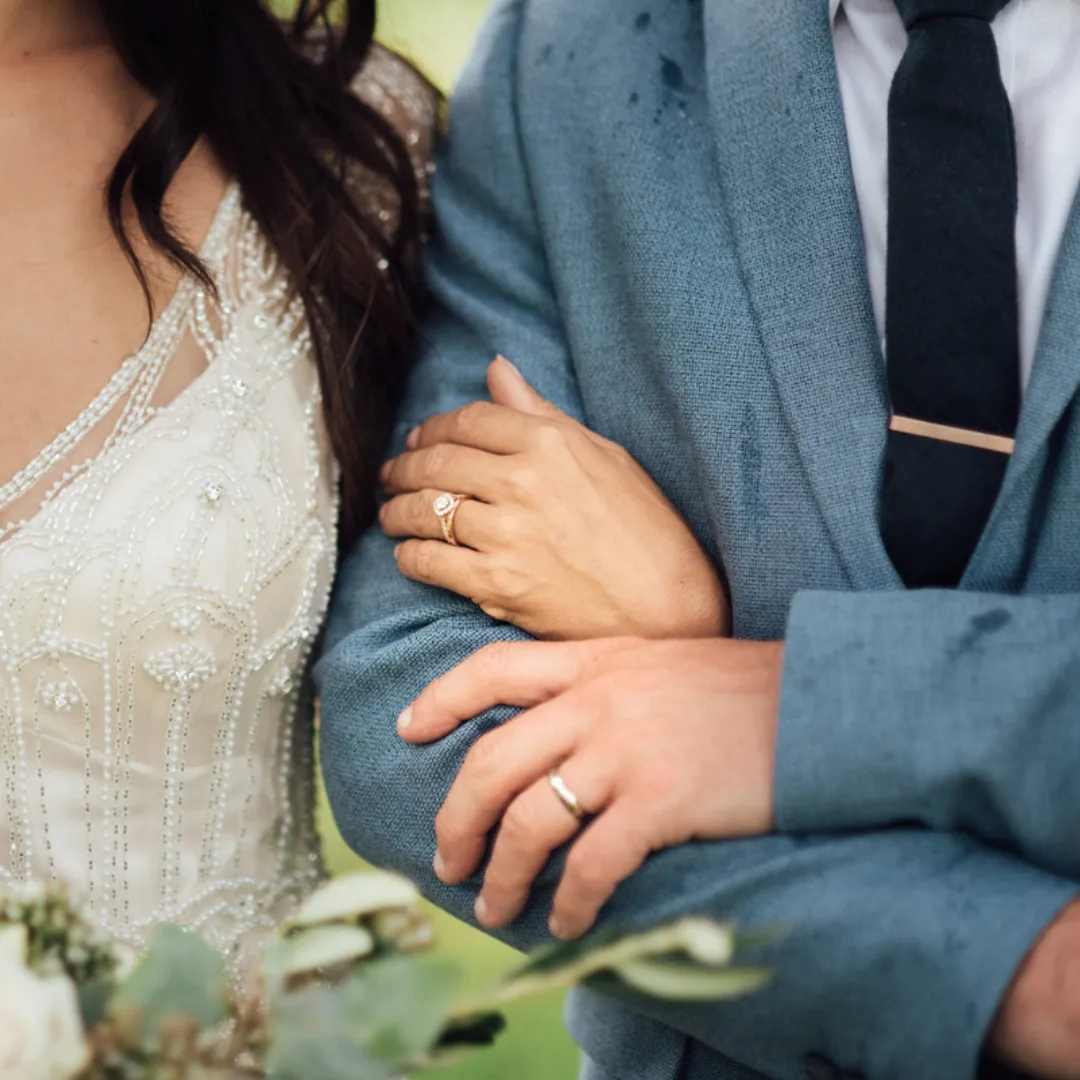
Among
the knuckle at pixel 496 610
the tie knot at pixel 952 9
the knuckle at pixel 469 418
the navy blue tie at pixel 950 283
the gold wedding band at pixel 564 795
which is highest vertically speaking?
the tie knot at pixel 952 9

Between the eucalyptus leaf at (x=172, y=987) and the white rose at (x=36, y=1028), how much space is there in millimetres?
18

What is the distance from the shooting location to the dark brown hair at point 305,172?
3.43ft

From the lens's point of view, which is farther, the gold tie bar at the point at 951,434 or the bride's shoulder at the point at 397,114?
the bride's shoulder at the point at 397,114

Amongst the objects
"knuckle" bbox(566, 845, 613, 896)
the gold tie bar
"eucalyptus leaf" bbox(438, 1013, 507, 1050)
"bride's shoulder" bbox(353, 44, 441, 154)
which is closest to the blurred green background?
"bride's shoulder" bbox(353, 44, 441, 154)

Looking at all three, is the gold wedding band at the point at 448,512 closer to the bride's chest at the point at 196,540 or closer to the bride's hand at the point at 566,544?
the bride's hand at the point at 566,544

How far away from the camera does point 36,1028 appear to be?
13.9 inches

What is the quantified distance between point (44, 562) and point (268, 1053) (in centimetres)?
62

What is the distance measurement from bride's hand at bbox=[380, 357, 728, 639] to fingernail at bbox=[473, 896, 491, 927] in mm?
210

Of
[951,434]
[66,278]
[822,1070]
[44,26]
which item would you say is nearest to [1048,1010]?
[822,1070]

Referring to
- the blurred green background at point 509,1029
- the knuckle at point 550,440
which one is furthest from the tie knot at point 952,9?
the blurred green background at point 509,1029

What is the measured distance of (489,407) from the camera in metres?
0.97

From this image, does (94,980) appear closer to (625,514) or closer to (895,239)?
(625,514)

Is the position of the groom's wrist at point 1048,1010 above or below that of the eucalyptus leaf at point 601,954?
below

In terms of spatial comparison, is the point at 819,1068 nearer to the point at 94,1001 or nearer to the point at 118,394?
the point at 94,1001
